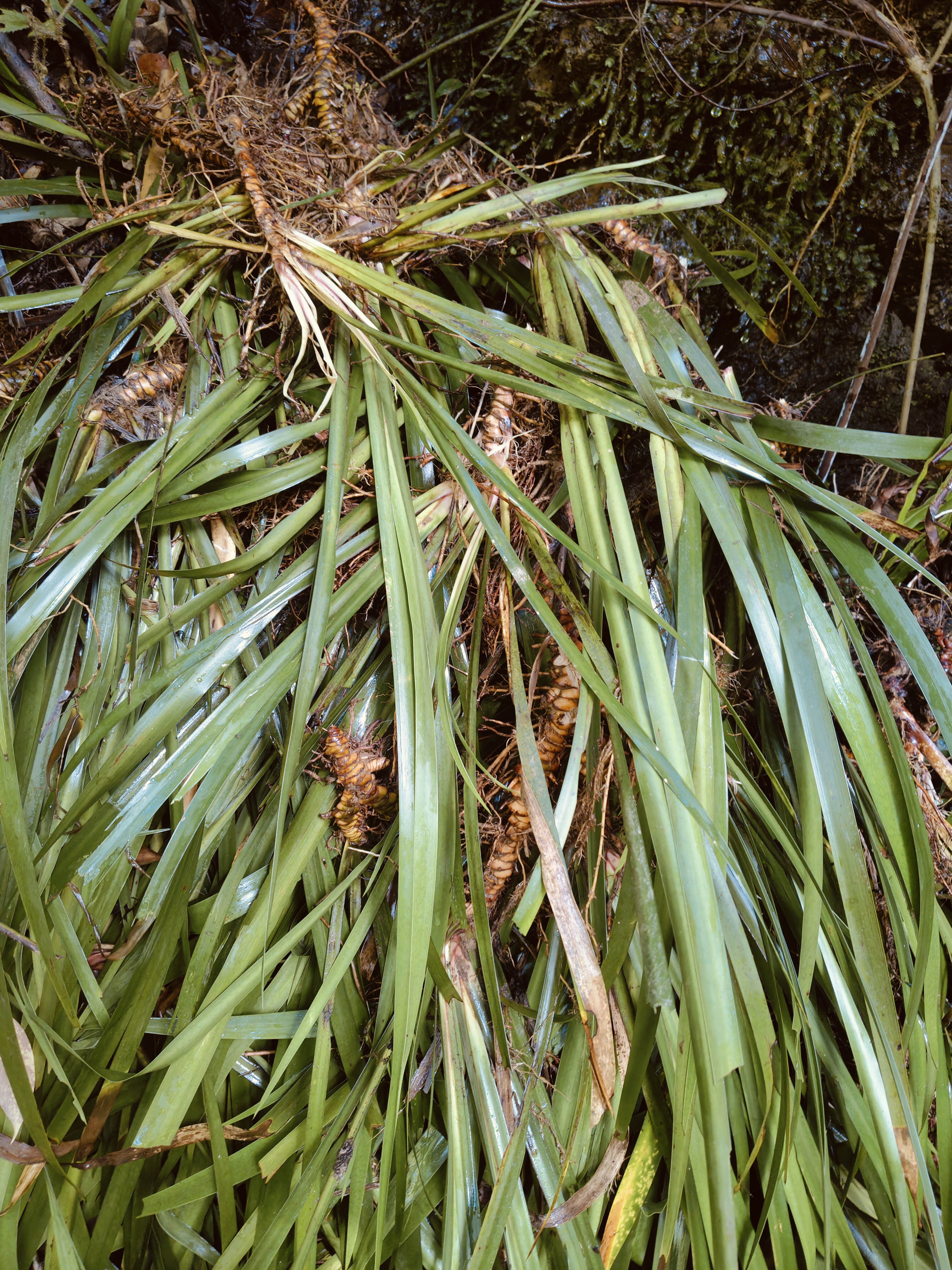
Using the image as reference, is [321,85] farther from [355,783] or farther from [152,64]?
[355,783]

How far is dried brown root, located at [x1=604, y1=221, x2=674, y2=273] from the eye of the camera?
747mm

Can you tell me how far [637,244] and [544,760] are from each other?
22.4 inches

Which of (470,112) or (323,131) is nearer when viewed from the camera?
(323,131)

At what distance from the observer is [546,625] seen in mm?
553

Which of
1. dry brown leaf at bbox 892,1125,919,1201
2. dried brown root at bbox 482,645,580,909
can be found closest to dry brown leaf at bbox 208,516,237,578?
dried brown root at bbox 482,645,580,909

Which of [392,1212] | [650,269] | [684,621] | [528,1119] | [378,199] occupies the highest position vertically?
[378,199]

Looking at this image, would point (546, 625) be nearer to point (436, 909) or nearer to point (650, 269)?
point (436, 909)

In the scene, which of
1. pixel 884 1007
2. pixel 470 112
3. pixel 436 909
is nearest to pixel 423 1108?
pixel 436 909

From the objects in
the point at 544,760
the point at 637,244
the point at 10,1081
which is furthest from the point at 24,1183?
the point at 637,244

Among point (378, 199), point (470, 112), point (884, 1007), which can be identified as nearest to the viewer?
point (884, 1007)

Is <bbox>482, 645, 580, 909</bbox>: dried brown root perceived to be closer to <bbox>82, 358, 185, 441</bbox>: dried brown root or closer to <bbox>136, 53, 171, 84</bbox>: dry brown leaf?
<bbox>82, 358, 185, 441</bbox>: dried brown root

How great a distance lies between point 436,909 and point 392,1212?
0.26 meters

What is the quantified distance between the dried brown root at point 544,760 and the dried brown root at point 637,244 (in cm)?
46

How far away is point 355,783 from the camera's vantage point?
0.60 meters
